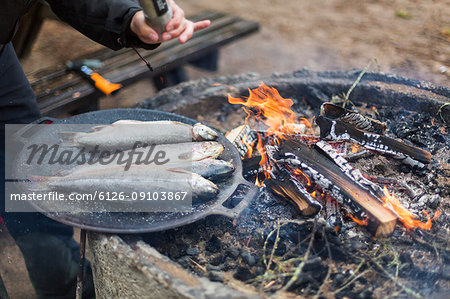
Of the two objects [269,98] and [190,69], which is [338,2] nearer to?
[190,69]

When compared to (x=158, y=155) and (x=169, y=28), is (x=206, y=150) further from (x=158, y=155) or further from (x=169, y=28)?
(x=169, y=28)

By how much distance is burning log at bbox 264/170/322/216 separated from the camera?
251 cm

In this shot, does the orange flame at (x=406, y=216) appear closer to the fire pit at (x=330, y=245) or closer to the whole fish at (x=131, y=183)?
the fire pit at (x=330, y=245)

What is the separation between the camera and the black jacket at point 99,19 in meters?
2.65

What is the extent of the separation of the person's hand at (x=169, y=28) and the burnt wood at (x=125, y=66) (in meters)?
1.69

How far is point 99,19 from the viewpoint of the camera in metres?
2.80

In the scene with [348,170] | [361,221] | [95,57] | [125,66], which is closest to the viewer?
[361,221]

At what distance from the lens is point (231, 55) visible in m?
7.46

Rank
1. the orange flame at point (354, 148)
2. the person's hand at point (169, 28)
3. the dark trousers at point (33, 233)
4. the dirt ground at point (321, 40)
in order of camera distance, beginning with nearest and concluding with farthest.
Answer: the person's hand at point (169, 28)
the dark trousers at point (33, 233)
the orange flame at point (354, 148)
the dirt ground at point (321, 40)

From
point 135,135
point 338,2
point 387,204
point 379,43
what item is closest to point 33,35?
point 135,135

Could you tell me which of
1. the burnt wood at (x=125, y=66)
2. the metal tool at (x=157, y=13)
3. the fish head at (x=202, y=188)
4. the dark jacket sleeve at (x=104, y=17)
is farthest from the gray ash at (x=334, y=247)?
the burnt wood at (x=125, y=66)

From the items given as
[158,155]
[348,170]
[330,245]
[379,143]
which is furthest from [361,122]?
[158,155]

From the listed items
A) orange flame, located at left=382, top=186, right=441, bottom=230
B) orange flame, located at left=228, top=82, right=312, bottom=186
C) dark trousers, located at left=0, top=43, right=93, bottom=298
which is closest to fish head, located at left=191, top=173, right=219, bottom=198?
orange flame, located at left=228, top=82, right=312, bottom=186

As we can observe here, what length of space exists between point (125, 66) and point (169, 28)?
237 centimetres
